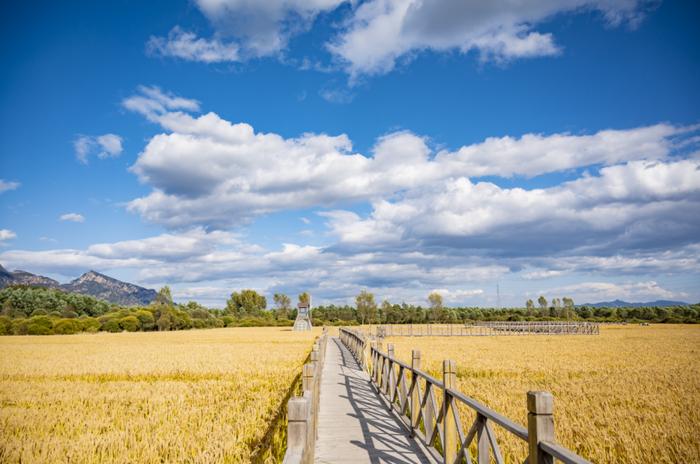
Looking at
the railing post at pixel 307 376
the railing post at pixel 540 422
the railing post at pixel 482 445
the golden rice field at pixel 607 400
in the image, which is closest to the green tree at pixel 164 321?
the golden rice field at pixel 607 400

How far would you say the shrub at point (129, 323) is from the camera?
225 ft

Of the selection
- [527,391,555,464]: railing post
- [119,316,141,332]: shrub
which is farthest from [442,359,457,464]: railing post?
[119,316,141,332]: shrub

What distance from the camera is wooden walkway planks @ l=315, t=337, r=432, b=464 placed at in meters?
6.69

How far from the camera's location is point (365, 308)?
112 metres

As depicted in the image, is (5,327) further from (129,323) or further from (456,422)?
(456,422)

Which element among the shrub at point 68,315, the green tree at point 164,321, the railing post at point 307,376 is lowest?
the green tree at point 164,321

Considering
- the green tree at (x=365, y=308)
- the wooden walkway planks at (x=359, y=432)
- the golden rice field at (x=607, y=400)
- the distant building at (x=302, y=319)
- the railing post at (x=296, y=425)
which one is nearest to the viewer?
the railing post at (x=296, y=425)

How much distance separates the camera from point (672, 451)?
24.7 feet

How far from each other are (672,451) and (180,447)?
871 centimetres

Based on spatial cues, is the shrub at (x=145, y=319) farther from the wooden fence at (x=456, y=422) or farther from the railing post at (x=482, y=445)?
the railing post at (x=482, y=445)

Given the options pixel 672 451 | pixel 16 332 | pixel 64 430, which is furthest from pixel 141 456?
pixel 16 332

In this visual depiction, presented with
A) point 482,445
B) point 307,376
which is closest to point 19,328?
point 307,376

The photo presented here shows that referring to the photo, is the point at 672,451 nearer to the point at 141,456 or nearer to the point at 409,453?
the point at 409,453

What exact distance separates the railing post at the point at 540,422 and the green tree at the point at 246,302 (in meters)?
131
